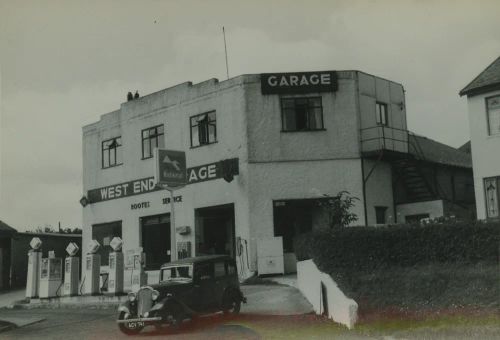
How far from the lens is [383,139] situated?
27031mm

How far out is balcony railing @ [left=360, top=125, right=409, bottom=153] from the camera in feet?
87.3

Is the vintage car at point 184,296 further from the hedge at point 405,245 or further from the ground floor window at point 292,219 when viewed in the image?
the ground floor window at point 292,219

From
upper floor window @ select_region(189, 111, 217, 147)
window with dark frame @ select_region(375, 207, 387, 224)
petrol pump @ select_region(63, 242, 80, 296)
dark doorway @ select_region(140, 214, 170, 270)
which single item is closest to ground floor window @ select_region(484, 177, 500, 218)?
window with dark frame @ select_region(375, 207, 387, 224)

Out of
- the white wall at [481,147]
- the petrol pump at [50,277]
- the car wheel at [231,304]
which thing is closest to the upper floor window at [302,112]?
the white wall at [481,147]

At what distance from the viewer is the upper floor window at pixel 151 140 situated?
98.5 ft

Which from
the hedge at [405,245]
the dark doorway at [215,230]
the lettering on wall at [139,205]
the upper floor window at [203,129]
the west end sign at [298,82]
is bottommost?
the hedge at [405,245]

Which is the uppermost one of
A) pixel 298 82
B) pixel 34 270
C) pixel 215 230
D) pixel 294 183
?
pixel 298 82

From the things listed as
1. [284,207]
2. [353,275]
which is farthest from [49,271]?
[353,275]

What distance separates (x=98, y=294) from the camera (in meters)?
22.5

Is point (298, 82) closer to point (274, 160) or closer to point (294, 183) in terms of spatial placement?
point (274, 160)

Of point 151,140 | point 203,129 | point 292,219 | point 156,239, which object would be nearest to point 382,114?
point 292,219

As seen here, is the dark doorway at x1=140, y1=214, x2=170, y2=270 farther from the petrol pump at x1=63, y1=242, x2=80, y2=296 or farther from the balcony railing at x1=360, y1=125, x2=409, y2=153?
the balcony railing at x1=360, y1=125, x2=409, y2=153

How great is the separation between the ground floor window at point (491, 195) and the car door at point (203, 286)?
12319mm

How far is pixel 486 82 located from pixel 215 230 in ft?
41.9
